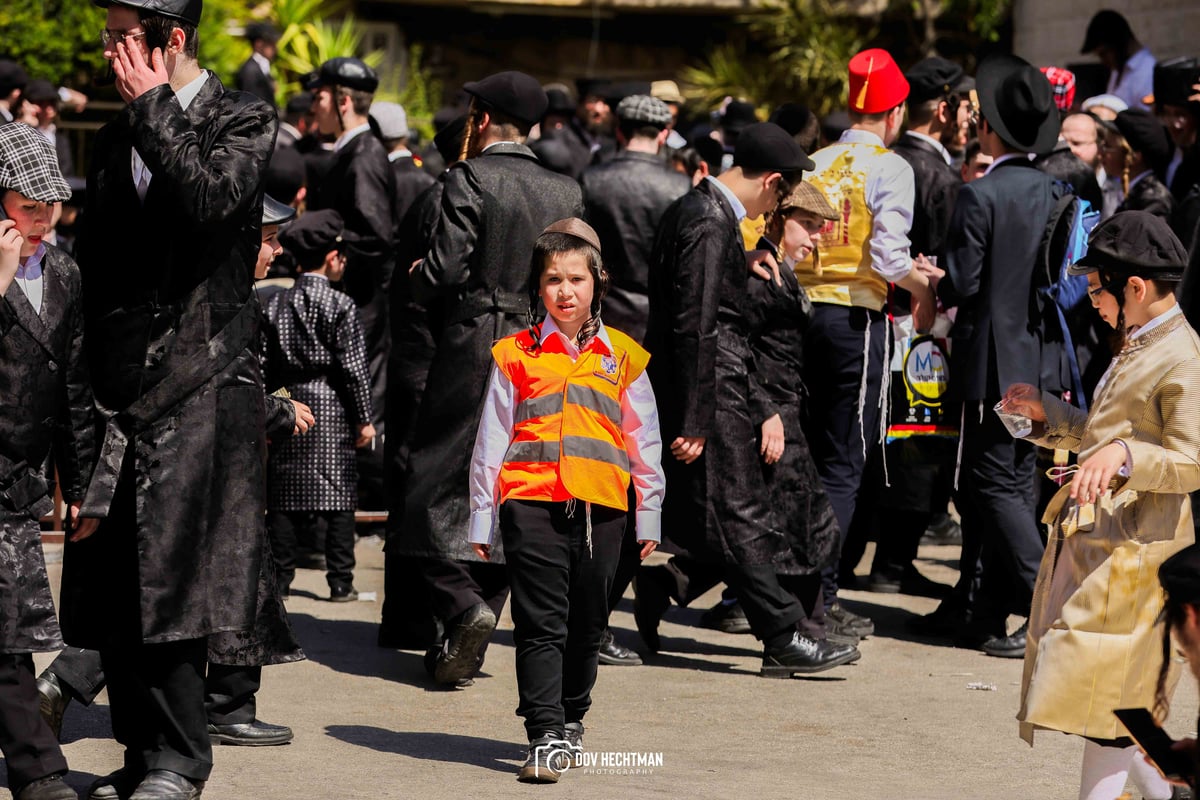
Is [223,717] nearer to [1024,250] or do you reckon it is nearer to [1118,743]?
[1118,743]

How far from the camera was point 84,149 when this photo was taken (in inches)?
622

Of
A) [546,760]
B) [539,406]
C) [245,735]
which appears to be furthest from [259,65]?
[546,760]

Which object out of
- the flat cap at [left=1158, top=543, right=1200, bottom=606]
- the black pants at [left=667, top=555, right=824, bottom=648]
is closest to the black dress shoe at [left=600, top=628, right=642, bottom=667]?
the black pants at [left=667, top=555, right=824, bottom=648]

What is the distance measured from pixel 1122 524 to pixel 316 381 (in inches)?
180

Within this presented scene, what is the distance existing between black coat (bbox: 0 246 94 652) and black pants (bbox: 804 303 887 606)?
352 centimetres

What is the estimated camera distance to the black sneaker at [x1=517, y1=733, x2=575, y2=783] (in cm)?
539

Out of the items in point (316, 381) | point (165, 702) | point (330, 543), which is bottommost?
point (330, 543)

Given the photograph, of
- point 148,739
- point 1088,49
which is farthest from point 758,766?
point 1088,49

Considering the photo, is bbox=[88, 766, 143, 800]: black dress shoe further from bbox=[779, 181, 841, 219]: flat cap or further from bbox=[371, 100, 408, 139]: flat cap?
bbox=[371, 100, 408, 139]: flat cap

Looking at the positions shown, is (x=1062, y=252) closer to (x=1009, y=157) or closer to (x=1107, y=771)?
(x=1009, y=157)

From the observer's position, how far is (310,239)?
838cm

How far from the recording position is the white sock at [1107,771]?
4730 millimetres

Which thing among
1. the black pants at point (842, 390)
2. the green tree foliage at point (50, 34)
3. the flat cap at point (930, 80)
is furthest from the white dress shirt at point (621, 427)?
the green tree foliage at point (50, 34)

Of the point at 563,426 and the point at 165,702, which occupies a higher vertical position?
the point at 563,426
